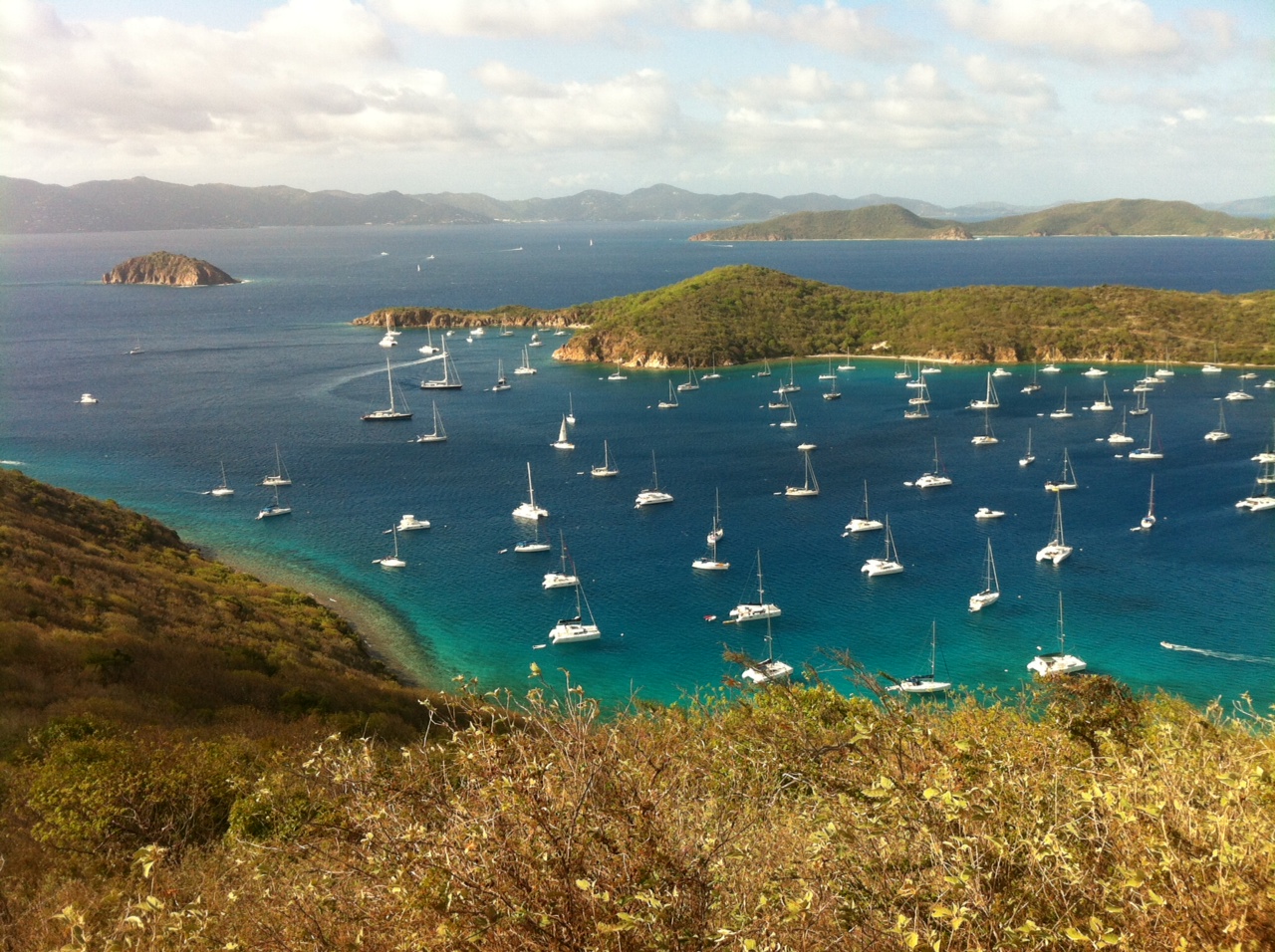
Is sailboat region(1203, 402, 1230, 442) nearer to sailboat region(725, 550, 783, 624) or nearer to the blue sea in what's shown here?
the blue sea

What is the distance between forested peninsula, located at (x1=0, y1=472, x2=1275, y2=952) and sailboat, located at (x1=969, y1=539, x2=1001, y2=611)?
21.6m

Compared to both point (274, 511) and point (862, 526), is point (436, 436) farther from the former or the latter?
point (862, 526)

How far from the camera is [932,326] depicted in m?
99.8

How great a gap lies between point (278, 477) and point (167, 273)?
503ft

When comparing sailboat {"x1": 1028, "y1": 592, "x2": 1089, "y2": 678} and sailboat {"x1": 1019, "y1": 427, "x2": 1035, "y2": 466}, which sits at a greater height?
sailboat {"x1": 1019, "y1": 427, "x2": 1035, "y2": 466}

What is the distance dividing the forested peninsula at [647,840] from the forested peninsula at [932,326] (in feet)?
278

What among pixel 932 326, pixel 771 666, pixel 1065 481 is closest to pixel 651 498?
pixel 771 666

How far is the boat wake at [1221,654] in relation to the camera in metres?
31.6

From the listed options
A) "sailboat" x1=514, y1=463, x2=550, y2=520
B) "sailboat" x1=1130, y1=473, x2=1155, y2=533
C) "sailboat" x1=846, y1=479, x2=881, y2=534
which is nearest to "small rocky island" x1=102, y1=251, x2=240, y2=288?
"sailboat" x1=514, y1=463, x2=550, y2=520

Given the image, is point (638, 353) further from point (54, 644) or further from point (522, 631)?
point (54, 644)

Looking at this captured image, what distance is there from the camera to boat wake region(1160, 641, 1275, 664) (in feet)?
104

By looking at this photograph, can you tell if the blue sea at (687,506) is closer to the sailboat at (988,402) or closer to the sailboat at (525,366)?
the sailboat at (988,402)

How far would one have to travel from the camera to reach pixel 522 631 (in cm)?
3597

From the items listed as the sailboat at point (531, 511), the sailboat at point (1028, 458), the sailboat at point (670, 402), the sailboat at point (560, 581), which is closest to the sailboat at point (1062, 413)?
the sailboat at point (1028, 458)
